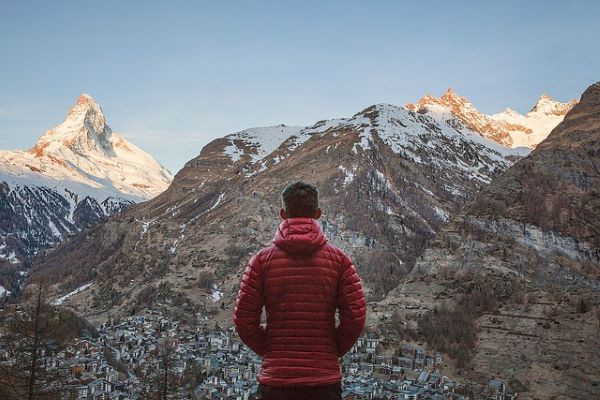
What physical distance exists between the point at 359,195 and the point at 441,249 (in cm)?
4016

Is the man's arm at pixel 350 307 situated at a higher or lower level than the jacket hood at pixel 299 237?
lower

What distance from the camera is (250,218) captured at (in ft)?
401

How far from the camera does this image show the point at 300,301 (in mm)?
6582

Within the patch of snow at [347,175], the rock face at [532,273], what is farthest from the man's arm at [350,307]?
the patch of snow at [347,175]

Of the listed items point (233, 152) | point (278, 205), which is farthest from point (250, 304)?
point (233, 152)

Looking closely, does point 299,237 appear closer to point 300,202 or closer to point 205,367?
point 300,202

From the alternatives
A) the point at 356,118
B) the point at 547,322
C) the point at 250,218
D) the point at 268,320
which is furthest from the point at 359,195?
the point at 268,320

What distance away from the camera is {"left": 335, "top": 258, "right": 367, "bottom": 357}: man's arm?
6.54 meters

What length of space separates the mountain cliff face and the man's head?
293ft

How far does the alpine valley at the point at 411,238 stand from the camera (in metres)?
67.1

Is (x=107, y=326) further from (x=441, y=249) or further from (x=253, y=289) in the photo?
(x=253, y=289)

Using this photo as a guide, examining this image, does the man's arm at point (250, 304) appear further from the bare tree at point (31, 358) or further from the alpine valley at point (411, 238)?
the alpine valley at point (411, 238)

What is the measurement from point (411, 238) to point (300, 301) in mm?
115144

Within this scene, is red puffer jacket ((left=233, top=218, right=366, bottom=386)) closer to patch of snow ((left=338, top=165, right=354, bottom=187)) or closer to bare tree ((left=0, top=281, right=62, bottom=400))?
bare tree ((left=0, top=281, right=62, bottom=400))
